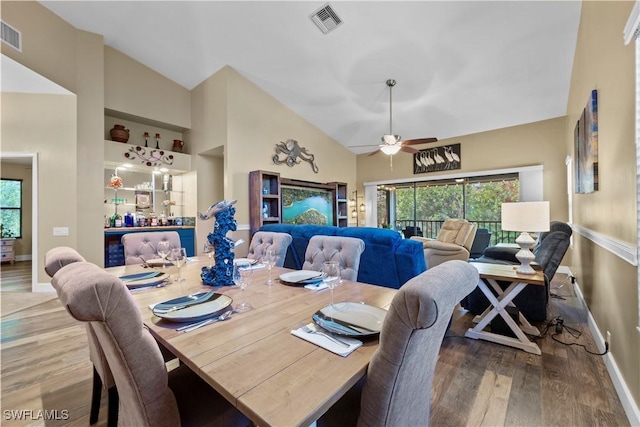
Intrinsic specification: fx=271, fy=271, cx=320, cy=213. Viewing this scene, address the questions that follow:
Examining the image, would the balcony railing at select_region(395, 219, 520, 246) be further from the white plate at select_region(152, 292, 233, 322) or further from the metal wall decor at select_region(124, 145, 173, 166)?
the white plate at select_region(152, 292, 233, 322)

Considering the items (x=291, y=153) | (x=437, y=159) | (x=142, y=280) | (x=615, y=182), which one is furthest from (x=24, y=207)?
(x=615, y=182)

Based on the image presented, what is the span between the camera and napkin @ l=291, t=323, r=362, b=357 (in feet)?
2.92

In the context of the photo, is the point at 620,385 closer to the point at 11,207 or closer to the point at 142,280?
the point at 142,280

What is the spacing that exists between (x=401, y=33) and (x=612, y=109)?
2736mm

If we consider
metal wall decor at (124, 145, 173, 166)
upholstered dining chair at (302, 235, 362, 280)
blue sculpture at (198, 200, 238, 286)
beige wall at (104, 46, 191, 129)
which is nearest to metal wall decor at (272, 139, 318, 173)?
beige wall at (104, 46, 191, 129)

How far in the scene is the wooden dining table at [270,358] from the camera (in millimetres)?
660

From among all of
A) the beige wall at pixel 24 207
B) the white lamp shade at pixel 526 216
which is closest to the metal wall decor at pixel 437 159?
the white lamp shade at pixel 526 216

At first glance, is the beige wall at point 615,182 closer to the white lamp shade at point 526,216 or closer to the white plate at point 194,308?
the white lamp shade at point 526,216

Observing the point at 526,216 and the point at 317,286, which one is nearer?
the point at 317,286

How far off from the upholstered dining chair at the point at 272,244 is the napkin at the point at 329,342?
1275mm

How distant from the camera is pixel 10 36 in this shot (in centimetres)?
346

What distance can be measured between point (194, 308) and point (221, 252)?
0.50m

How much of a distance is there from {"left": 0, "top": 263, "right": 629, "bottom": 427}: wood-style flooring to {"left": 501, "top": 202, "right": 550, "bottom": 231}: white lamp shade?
3.43 feet

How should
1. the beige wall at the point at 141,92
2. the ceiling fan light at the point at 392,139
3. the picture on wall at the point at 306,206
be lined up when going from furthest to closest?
1. the picture on wall at the point at 306,206
2. the beige wall at the point at 141,92
3. the ceiling fan light at the point at 392,139
